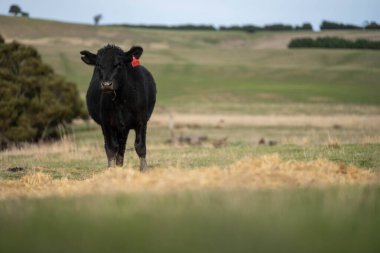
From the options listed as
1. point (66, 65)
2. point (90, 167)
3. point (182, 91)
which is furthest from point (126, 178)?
point (66, 65)

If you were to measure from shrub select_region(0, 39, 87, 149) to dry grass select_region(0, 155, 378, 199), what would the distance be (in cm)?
2768

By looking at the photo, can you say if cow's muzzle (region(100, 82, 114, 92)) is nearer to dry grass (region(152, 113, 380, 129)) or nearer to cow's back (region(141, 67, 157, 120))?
cow's back (region(141, 67, 157, 120))

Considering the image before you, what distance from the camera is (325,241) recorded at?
5.26 metres

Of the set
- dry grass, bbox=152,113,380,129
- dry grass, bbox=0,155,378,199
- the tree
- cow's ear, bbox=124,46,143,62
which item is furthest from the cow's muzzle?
the tree

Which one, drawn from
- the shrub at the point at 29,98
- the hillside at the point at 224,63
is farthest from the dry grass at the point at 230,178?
the hillside at the point at 224,63

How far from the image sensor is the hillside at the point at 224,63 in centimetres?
7950

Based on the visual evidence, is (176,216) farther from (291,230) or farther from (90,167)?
(90,167)

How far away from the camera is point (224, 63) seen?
12162 cm

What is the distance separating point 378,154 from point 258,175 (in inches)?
284

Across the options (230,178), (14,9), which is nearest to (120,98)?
(230,178)

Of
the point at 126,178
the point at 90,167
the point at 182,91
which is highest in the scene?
the point at 126,178

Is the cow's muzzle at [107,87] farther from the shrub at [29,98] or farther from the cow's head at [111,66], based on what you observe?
the shrub at [29,98]

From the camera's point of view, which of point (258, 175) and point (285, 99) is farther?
point (285, 99)

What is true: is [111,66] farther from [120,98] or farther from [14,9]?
[14,9]
